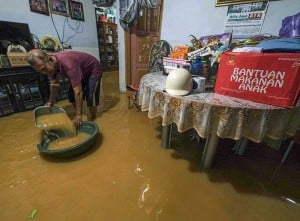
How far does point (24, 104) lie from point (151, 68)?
2065mm

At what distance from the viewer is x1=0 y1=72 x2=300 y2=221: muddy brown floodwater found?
1162 millimetres

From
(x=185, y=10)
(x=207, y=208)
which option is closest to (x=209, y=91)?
(x=207, y=208)

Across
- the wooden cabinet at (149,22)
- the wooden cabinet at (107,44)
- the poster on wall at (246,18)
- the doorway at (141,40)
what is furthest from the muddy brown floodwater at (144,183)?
the wooden cabinet at (107,44)

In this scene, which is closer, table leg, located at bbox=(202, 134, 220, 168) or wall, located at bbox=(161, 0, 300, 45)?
table leg, located at bbox=(202, 134, 220, 168)

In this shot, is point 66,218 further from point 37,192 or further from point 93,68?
point 93,68

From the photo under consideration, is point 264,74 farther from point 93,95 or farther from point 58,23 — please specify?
point 58,23

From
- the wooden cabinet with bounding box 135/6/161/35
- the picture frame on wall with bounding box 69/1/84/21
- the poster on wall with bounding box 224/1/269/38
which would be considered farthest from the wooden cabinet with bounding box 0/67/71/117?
the poster on wall with bounding box 224/1/269/38

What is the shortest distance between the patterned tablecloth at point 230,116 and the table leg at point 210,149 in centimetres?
31

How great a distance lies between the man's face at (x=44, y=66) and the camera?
1.54 metres

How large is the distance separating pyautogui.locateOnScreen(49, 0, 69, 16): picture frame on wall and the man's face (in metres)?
2.15

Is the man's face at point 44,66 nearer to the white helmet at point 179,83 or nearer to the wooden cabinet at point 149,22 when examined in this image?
the white helmet at point 179,83

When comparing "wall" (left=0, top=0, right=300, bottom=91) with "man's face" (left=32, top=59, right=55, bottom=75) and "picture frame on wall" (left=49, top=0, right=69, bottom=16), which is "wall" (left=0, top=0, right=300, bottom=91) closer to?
"picture frame on wall" (left=49, top=0, right=69, bottom=16)

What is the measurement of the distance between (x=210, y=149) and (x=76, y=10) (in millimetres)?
3867

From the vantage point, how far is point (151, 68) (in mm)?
2678
